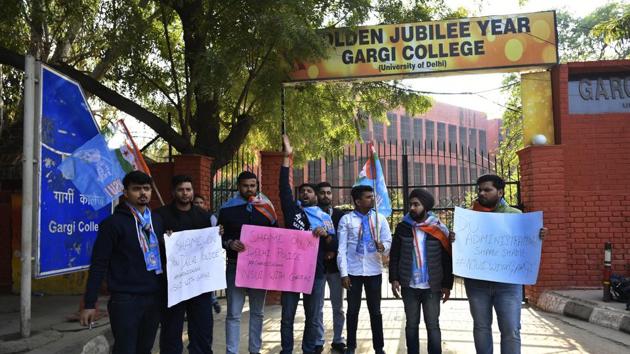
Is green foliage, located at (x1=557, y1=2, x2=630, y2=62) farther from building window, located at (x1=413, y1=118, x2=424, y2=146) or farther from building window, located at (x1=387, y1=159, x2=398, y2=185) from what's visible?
building window, located at (x1=413, y1=118, x2=424, y2=146)

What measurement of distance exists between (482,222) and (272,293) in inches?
215

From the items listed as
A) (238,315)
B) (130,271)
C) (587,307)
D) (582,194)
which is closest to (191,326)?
(238,315)

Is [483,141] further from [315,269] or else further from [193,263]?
[193,263]

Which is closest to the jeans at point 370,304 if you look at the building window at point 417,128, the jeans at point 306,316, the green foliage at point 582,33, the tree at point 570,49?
the jeans at point 306,316

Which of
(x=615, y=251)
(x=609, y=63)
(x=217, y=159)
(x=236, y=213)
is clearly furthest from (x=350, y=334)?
(x=609, y=63)

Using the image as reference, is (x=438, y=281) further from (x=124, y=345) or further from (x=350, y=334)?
(x=124, y=345)

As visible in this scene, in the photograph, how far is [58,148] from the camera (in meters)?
5.52

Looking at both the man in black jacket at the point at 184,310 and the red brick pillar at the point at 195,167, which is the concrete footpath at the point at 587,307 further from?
the red brick pillar at the point at 195,167

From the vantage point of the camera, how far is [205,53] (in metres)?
7.34

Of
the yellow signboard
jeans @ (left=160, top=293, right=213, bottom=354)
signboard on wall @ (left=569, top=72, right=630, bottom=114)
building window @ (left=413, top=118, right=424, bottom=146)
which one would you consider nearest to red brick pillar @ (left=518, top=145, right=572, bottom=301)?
signboard on wall @ (left=569, top=72, right=630, bottom=114)

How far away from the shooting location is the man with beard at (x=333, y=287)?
573 cm

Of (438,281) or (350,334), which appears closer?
(438,281)

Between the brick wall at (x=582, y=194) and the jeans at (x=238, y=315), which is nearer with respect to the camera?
the jeans at (x=238, y=315)

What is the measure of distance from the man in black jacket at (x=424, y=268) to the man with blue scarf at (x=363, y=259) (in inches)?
17.1
